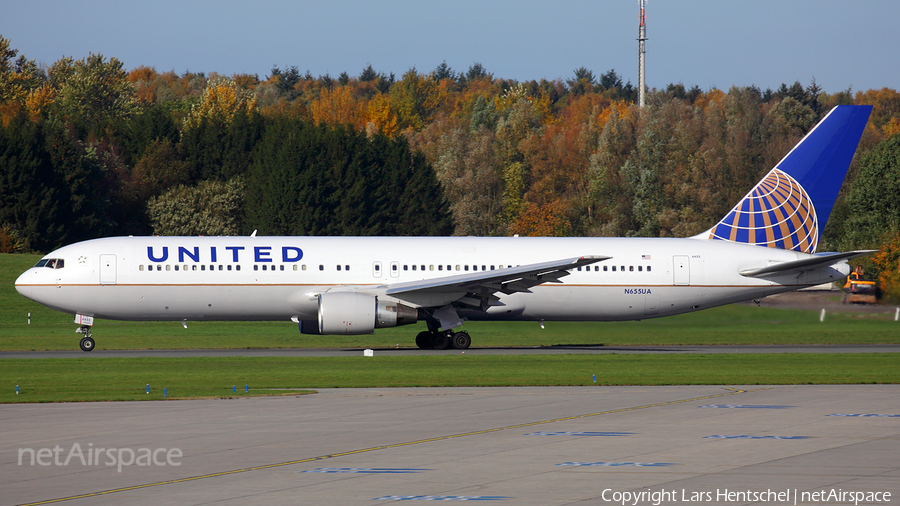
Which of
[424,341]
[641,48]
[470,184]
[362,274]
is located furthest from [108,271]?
[641,48]

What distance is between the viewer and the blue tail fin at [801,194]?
40.4 meters

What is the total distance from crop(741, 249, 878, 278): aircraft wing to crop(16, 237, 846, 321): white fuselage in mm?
291

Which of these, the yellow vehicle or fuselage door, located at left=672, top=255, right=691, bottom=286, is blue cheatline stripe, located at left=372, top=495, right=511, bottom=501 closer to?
fuselage door, located at left=672, top=255, right=691, bottom=286

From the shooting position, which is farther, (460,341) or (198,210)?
(198,210)

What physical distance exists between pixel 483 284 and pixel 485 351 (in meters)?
2.69

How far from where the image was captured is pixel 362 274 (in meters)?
36.2

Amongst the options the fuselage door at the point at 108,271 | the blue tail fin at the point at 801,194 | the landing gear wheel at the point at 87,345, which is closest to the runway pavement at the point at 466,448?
the fuselage door at the point at 108,271

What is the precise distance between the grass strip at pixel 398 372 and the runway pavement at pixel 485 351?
214 cm

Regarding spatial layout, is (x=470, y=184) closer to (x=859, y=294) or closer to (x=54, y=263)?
(x=859, y=294)

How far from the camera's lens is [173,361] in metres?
30.8

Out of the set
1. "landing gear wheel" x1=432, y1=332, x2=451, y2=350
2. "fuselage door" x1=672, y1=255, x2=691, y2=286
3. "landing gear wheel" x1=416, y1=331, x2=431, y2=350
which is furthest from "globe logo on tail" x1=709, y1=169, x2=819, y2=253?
"landing gear wheel" x1=416, y1=331, x2=431, y2=350

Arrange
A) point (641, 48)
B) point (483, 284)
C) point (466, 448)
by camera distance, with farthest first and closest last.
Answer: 1. point (641, 48)
2. point (483, 284)
3. point (466, 448)

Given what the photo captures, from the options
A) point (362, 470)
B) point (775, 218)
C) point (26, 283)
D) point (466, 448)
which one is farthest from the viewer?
point (775, 218)

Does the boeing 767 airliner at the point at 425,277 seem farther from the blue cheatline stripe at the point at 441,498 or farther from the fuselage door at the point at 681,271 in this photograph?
the blue cheatline stripe at the point at 441,498
